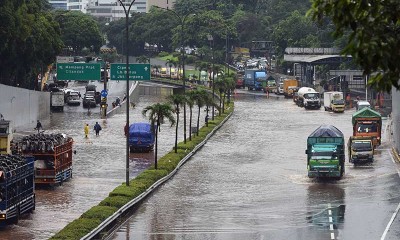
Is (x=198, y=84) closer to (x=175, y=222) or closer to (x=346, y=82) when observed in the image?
(x=346, y=82)

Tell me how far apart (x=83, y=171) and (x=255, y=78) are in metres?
88.1

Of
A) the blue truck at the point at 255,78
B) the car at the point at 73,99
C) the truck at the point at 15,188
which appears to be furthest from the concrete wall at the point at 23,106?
the blue truck at the point at 255,78

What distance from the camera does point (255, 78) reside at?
479ft

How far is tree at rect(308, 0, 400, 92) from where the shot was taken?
642 inches

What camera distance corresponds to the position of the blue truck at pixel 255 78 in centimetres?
14575

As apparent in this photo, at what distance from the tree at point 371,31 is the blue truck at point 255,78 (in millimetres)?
128035

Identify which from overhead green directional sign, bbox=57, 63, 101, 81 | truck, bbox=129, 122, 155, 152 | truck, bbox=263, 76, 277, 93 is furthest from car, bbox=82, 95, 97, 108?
truck, bbox=263, 76, 277, 93

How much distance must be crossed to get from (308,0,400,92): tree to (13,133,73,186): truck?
110ft

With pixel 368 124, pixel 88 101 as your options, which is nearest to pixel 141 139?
pixel 368 124

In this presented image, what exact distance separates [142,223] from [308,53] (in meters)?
102

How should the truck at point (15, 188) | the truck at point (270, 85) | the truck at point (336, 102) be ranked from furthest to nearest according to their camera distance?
the truck at point (270, 85), the truck at point (336, 102), the truck at point (15, 188)

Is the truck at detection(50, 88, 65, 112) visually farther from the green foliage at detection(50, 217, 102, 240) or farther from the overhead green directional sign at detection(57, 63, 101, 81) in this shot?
the green foliage at detection(50, 217, 102, 240)

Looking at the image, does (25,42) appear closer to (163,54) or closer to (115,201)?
(115,201)

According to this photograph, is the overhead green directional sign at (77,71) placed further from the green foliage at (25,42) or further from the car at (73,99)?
the car at (73,99)
